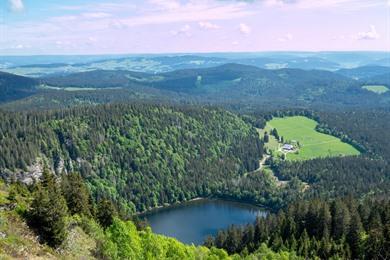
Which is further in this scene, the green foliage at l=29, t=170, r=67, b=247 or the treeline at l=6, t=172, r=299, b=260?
the treeline at l=6, t=172, r=299, b=260

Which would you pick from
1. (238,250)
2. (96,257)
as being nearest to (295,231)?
(238,250)

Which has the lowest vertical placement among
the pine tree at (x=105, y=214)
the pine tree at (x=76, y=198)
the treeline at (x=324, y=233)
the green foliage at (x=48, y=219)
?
the treeline at (x=324, y=233)

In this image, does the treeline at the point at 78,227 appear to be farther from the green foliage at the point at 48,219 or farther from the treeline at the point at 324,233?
the treeline at the point at 324,233

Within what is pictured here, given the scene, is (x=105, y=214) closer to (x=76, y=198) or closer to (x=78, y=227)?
(x=76, y=198)

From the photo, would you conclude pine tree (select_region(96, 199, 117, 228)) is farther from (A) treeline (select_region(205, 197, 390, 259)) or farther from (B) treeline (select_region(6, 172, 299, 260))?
(A) treeline (select_region(205, 197, 390, 259))

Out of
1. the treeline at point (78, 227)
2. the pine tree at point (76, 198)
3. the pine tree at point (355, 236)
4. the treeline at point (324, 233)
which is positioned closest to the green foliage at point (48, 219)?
the treeline at point (78, 227)

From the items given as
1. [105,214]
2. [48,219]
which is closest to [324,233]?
[105,214]

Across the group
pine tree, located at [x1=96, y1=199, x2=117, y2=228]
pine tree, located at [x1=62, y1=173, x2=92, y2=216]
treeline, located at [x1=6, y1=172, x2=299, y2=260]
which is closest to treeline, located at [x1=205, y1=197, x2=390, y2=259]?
treeline, located at [x1=6, y1=172, x2=299, y2=260]

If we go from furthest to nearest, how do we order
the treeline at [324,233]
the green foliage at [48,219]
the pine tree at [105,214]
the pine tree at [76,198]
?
the treeline at [324,233], the pine tree at [105,214], the pine tree at [76,198], the green foliage at [48,219]

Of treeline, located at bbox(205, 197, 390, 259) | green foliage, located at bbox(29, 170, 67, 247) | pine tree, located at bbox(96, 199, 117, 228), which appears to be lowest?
treeline, located at bbox(205, 197, 390, 259)
